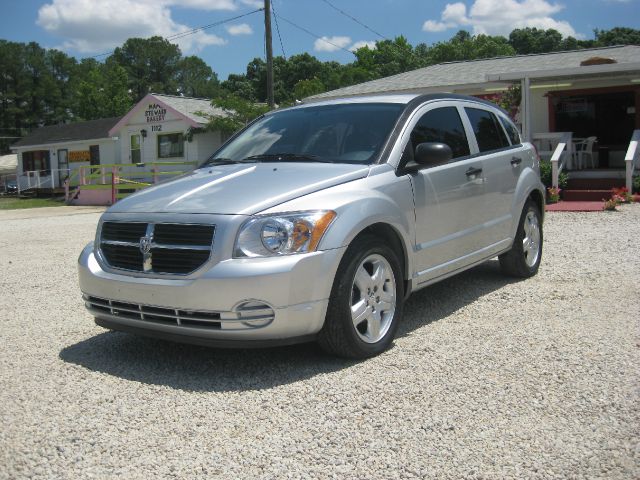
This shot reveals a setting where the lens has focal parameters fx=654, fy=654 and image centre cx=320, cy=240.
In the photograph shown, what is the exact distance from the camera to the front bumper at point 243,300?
3811mm

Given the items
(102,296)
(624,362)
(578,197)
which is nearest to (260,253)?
(102,296)

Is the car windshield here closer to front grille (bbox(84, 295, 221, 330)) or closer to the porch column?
front grille (bbox(84, 295, 221, 330))

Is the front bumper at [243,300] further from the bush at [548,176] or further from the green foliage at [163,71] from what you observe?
the green foliage at [163,71]

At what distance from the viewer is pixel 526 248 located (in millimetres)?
6836

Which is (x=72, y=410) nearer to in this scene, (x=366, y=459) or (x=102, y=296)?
(x=102, y=296)

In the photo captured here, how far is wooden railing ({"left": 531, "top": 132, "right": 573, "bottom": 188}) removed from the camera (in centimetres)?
1515

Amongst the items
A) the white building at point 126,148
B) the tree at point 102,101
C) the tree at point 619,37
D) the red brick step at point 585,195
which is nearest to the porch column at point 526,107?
the red brick step at point 585,195

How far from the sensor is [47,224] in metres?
16.7

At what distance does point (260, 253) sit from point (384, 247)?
0.98 meters

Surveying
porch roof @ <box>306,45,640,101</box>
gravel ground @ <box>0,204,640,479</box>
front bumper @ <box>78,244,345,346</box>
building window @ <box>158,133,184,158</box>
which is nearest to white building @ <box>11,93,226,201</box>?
building window @ <box>158,133,184,158</box>

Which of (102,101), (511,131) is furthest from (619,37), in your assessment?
(511,131)

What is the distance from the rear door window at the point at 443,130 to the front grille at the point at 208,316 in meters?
1.97

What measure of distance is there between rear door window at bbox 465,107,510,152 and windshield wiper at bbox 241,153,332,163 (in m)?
1.84

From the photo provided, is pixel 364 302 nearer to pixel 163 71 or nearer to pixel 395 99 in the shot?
pixel 395 99
